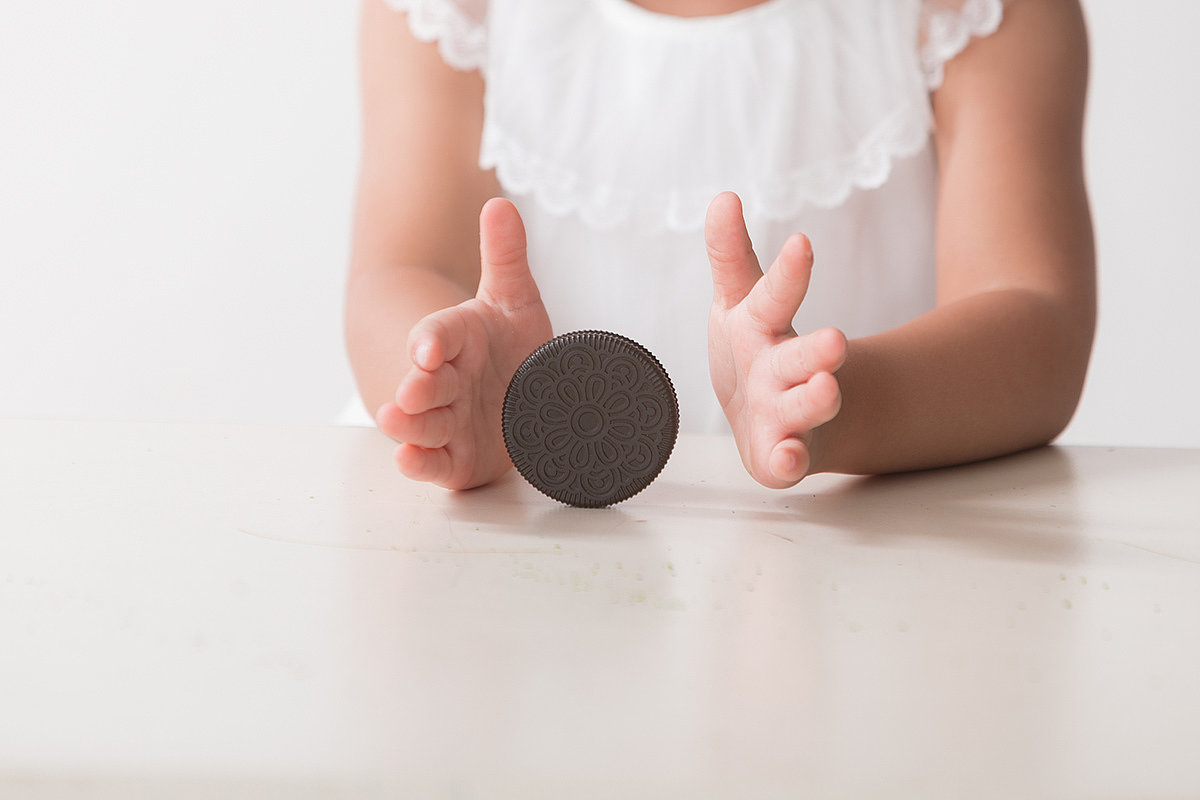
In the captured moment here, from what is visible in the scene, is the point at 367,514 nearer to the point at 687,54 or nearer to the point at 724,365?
the point at 724,365

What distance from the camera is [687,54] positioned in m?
1.00

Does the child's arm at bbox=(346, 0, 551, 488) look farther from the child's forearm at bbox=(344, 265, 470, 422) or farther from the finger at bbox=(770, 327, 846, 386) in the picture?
the finger at bbox=(770, 327, 846, 386)

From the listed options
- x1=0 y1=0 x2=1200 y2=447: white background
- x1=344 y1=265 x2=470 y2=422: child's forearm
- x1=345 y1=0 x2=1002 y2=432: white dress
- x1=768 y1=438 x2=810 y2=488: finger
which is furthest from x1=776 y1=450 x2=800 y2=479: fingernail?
x1=0 y1=0 x2=1200 y2=447: white background

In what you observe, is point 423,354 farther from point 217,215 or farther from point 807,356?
point 217,215

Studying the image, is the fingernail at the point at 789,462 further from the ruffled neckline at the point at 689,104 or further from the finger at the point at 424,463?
the ruffled neckline at the point at 689,104

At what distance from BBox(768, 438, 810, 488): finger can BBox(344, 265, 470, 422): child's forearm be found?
283mm

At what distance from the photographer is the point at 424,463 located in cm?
50

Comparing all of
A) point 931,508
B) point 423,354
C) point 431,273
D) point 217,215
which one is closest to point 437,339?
point 423,354

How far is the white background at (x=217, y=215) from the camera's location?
2.04 m

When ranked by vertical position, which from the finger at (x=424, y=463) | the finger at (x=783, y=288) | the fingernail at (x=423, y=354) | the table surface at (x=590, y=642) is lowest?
the table surface at (x=590, y=642)

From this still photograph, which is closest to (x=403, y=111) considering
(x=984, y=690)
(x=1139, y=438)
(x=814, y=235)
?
(x=814, y=235)

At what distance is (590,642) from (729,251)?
25 cm

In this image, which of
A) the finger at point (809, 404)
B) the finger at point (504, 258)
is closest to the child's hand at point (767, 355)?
the finger at point (809, 404)

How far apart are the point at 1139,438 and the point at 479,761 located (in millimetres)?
2124
